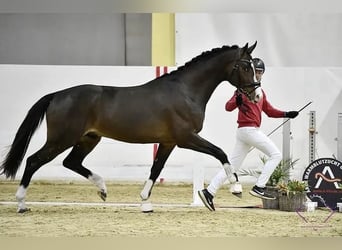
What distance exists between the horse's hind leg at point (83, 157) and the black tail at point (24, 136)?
209 millimetres

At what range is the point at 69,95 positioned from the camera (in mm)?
3395

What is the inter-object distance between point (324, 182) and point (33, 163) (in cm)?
139

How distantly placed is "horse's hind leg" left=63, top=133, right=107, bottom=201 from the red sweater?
0.67m

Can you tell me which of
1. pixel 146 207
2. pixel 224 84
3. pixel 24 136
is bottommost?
pixel 146 207

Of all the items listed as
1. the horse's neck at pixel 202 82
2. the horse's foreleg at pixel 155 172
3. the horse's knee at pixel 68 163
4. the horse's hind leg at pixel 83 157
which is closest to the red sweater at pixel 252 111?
the horse's neck at pixel 202 82

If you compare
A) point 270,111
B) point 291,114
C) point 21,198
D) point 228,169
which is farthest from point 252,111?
point 21,198

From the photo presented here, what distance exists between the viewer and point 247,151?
11.1 ft

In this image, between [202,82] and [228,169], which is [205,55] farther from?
[228,169]

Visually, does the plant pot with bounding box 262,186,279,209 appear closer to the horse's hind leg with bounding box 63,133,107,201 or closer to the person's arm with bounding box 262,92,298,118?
the person's arm with bounding box 262,92,298,118

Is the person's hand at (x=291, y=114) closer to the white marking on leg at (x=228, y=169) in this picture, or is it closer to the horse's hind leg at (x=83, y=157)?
the white marking on leg at (x=228, y=169)

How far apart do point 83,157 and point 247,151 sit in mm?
783

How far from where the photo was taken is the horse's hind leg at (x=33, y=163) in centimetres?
338

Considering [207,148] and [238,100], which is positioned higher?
[238,100]

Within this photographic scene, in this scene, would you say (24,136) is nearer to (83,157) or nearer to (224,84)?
(83,157)
